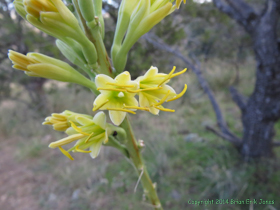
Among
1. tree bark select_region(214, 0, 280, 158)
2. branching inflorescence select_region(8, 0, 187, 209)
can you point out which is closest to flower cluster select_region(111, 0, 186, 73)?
branching inflorescence select_region(8, 0, 187, 209)

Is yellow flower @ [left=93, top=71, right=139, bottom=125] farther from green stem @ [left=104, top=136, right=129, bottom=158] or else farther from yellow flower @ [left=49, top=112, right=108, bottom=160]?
green stem @ [left=104, top=136, right=129, bottom=158]

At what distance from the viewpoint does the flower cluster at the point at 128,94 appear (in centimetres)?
75

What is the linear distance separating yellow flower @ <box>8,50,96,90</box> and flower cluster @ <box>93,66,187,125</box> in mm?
185

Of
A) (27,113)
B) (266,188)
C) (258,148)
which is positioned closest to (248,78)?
(258,148)

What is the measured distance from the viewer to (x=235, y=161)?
10.9 ft

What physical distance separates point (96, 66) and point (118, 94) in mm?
183

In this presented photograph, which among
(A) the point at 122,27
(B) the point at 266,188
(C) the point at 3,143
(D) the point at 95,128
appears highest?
(A) the point at 122,27

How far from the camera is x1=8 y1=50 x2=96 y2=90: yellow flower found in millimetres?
825

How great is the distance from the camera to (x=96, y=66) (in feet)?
2.91

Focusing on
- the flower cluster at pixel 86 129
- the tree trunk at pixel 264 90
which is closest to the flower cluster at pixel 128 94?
the flower cluster at pixel 86 129

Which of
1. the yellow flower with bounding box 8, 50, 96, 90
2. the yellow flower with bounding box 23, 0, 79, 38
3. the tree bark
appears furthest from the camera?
the tree bark

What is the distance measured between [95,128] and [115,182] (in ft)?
9.26

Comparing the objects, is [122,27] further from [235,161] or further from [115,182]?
[235,161]

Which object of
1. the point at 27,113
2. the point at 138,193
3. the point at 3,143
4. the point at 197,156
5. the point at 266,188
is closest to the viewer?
the point at 266,188
